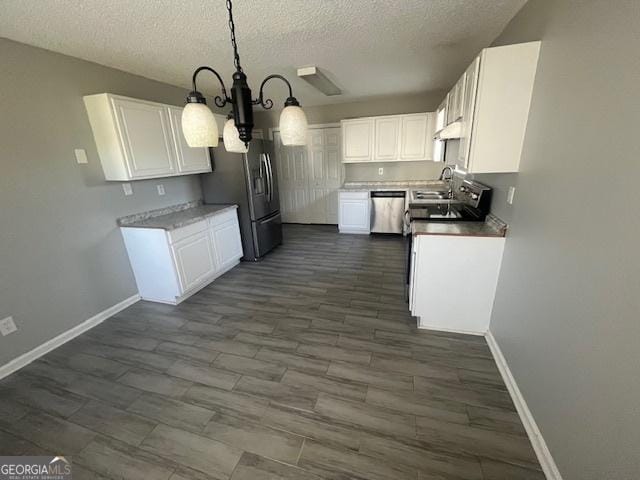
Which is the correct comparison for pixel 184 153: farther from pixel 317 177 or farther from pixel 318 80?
pixel 317 177

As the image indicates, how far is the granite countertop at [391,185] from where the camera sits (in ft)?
15.4

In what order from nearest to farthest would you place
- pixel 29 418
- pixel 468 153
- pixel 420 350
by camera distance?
1. pixel 29 418
2. pixel 468 153
3. pixel 420 350

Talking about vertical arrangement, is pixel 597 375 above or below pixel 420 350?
above

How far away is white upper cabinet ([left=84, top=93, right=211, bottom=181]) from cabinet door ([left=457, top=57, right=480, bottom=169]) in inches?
120

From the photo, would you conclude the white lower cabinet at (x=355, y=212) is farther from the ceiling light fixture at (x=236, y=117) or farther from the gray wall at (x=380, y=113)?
the ceiling light fixture at (x=236, y=117)

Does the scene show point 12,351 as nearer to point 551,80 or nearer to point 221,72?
point 221,72

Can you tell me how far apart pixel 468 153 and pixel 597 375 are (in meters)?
1.42

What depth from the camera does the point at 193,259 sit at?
310cm

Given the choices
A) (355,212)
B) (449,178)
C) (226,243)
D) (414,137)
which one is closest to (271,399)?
(226,243)

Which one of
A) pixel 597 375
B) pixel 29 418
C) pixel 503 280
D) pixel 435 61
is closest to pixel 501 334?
pixel 503 280

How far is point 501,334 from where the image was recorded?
198cm

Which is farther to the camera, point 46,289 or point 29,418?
point 46,289

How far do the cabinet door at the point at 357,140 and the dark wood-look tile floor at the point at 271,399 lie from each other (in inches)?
121

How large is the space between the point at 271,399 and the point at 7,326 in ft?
7.18
